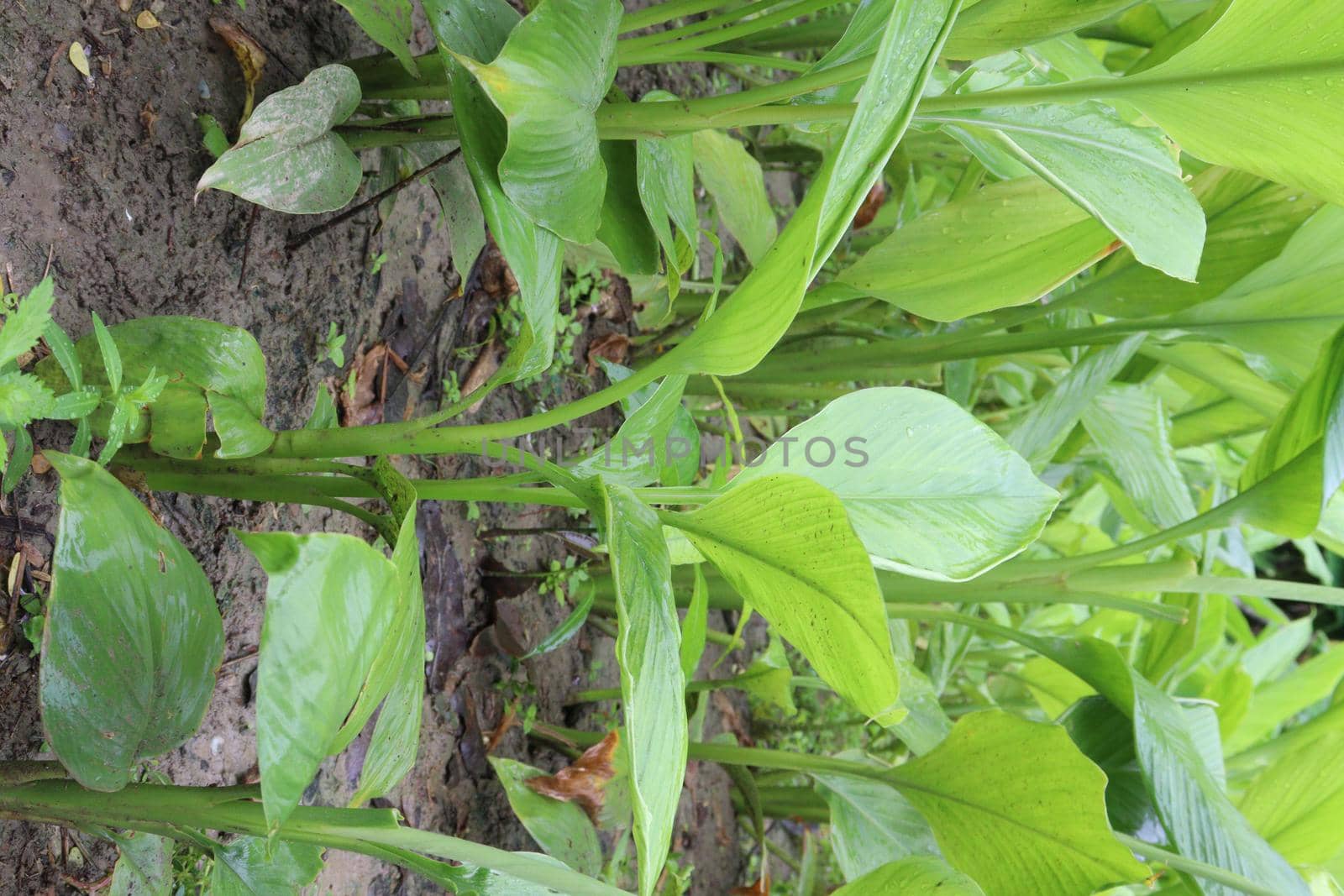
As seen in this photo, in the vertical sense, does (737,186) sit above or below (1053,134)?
below

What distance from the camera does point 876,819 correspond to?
3.16 ft

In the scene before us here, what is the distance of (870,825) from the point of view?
0.96 m

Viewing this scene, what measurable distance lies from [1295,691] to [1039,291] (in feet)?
4.28

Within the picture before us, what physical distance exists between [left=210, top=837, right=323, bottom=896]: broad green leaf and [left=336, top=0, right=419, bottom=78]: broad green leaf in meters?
0.50

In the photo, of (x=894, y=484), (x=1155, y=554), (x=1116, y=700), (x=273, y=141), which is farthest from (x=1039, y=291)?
(x=1155, y=554)

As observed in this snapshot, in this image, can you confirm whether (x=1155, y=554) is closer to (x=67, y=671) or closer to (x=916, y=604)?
(x=916, y=604)

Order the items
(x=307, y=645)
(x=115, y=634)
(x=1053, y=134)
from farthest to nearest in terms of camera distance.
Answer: (x=1053, y=134) < (x=115, y=634) < (x=307, y=645)

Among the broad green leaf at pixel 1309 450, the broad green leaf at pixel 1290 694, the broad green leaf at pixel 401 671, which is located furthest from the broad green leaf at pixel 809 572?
the broad green leaf at pixel 1290 694

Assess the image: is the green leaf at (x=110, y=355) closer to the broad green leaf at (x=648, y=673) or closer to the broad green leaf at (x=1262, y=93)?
the broad green leaf at (x=648, y=673)

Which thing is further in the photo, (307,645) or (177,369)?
(177,369)

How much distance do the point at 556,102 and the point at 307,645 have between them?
344 millimetres

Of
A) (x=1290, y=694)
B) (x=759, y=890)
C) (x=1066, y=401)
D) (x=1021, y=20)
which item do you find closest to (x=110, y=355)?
(x=1021, y=20)

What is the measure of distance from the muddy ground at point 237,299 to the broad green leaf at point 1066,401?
55 cm

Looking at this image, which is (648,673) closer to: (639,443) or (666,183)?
(639,443)
